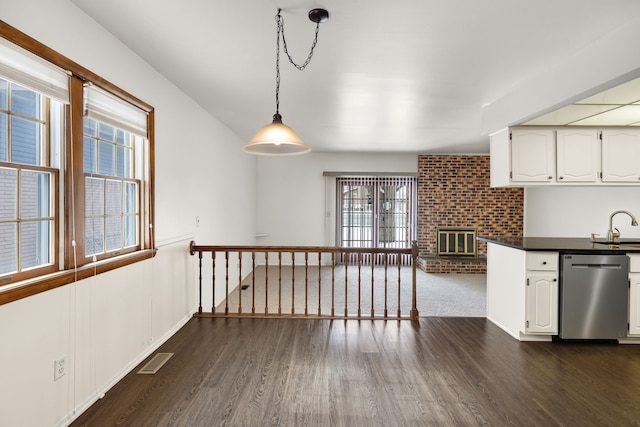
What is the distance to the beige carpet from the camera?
169 inches

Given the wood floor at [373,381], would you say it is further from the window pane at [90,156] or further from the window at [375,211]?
the window at [375,211]

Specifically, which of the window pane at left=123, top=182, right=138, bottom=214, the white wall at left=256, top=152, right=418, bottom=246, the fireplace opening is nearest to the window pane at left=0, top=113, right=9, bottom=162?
the window pane at left=123, top=182, right=138, bottom=214

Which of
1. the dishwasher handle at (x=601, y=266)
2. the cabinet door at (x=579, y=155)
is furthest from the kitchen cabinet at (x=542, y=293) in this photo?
the cabinet door at (x=579, y=155)

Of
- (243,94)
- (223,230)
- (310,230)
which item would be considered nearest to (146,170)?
(243,94)

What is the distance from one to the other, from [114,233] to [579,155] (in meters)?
4.46

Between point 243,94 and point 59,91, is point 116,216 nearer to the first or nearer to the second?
point 59,91

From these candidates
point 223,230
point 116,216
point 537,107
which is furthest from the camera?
point 223,230

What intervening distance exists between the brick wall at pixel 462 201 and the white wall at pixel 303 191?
642 millimetres

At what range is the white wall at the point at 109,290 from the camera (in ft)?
5.38

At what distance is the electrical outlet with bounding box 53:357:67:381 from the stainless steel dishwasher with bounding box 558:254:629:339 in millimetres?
3868

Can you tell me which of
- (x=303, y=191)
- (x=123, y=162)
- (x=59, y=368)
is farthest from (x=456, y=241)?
(x=59, y=368)

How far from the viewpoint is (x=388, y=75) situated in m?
A: 2.97

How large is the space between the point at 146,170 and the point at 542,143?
3915mm

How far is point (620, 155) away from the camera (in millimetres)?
3518
